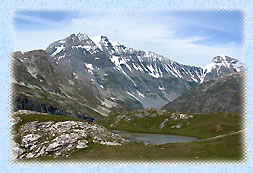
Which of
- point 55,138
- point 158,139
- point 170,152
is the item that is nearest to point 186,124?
point 158,139

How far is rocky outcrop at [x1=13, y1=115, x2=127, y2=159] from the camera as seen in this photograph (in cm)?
6456

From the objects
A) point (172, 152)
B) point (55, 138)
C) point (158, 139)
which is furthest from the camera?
point (158, 139)

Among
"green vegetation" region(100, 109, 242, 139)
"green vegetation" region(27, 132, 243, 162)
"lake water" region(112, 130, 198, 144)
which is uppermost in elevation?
"green vegetation" region(100, 109, 242, 139)

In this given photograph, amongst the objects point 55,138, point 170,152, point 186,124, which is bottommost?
point 170,152

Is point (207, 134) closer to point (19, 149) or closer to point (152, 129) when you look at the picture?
point (152, 129)

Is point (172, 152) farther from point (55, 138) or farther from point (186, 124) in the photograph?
point (186, 124)

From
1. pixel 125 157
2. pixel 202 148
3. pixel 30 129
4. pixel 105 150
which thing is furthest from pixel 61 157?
pixel 202 148

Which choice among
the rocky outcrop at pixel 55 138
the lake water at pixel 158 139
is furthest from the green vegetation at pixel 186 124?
the rocky outcrop at pixel 55 138

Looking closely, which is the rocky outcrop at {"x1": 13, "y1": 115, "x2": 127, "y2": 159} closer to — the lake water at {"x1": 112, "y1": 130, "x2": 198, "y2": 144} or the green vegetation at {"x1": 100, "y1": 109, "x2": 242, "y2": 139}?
the lake water at {"x1": 112, "y1": 130, "x2": 198, "y2": 144}

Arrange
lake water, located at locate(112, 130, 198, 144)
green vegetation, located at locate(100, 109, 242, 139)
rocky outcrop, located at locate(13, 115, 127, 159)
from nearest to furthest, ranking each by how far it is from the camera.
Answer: rocky outcrop, located at locate(13, 115, 127, 159) < lake water, located at locate(112, 130, 198, 144) < green vegetation, located at locate(100, 109, 242, 139)

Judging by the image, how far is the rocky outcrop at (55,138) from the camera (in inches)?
2542

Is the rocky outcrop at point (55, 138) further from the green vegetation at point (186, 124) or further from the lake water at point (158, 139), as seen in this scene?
the green vegetation at point (186, 124)

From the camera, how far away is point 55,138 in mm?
68062

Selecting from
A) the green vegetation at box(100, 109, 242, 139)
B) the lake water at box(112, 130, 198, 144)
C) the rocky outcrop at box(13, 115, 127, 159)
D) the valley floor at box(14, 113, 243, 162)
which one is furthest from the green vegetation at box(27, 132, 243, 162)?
the green vegetation at box(100, 109, 242, 139)
